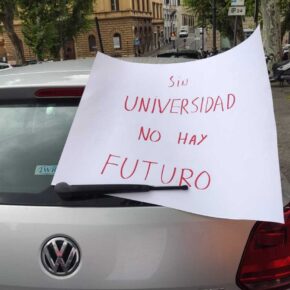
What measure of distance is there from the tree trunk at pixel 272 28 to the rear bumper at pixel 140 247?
20141 mm

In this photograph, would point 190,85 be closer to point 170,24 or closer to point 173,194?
point 173,194

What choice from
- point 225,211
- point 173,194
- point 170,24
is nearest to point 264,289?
point 225,211

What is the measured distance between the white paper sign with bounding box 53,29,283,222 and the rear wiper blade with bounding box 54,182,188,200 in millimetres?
20

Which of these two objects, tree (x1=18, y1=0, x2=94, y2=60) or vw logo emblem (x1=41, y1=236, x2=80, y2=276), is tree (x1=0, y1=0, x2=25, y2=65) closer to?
tree (x1=18, y1=0, x2=94, y2=60)

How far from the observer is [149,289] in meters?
1.85

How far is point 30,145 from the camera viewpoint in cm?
222

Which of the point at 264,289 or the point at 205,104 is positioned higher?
the point at 205,104

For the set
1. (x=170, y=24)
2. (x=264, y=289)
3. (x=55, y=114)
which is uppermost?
(x=55, y=114)

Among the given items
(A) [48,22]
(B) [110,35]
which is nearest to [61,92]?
(A) [48,22]

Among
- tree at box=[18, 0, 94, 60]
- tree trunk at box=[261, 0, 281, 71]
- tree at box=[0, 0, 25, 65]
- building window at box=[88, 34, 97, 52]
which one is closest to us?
tree trunk at box=[261, 0, 281, 71]

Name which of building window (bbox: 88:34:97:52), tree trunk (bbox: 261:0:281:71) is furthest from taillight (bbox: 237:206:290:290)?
building window (bbox: 88:34:97:52)

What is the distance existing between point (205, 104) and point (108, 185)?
51cm

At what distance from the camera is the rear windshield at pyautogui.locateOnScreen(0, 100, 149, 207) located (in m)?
2.05

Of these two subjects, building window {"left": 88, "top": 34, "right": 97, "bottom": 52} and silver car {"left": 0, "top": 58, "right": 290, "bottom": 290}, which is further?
building window {"left": 88, "top": 34, "right": 97, "bottom": 52}
